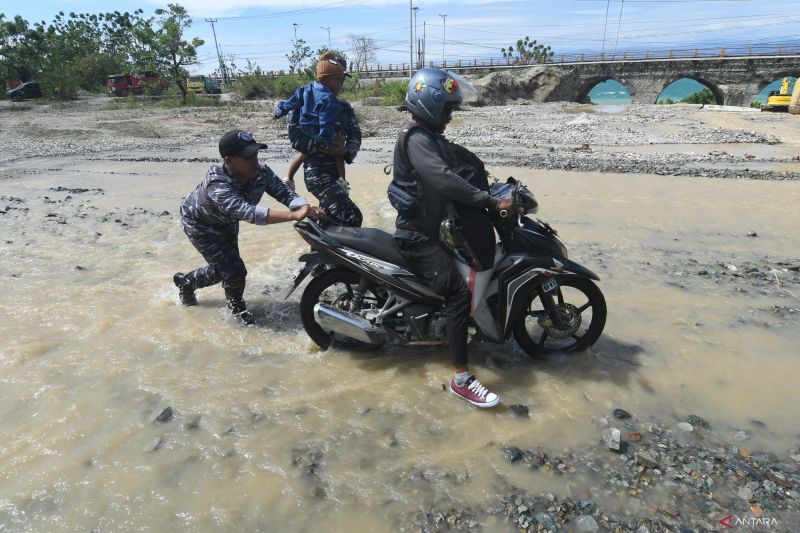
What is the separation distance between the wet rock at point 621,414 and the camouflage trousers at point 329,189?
2.98 m

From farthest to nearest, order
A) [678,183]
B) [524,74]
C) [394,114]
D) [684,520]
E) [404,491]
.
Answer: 1. [524,74]
2. [394,114]
3. [678,183]
4. [404,491]
5. [684,520]

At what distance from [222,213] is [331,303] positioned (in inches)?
46.6

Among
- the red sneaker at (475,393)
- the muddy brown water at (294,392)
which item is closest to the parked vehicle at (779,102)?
the muddy brown water at (294,392)

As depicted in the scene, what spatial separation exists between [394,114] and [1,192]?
18562 millimetres

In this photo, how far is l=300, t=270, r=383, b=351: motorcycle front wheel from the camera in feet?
13.3

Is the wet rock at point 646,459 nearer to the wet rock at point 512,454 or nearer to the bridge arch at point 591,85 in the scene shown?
the wet rock at point 512,454

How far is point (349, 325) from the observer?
12.7 ft

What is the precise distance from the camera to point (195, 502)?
8.77 ft

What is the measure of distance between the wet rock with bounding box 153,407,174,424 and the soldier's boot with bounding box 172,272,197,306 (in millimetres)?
1713

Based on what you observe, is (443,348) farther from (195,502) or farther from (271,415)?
(195,502)

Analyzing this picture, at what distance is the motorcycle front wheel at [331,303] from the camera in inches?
159

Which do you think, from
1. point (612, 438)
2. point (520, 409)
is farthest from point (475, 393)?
point (612, 438)

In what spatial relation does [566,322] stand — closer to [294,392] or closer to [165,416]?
[294,392]

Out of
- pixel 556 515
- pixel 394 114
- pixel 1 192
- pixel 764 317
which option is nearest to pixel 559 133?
pixel 394 114
